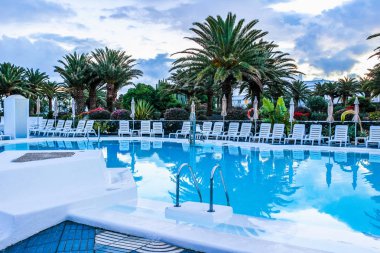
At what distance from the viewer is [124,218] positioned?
4.45 meters

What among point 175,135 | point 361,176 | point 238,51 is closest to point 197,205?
point 361,176

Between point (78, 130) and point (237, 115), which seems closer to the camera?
point (78, 130)

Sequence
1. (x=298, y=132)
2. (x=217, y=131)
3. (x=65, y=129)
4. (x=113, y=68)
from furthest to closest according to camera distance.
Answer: (x=113, y=68), (x=65, y=129), (x=217, y=131), (x=298, y=132)

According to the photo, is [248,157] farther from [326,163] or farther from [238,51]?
[238,51]

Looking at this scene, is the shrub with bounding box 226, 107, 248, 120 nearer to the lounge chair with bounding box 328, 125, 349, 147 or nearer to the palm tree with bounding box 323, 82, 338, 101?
the lounge chair with bounding box 328, 125, 349, 147

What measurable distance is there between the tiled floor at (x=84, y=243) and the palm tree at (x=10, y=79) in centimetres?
3542

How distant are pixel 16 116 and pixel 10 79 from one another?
680 inches

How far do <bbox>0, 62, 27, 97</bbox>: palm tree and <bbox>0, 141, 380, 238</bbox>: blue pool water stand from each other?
24.6 metres

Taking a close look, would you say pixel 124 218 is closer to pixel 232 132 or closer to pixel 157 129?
pixel 232 132

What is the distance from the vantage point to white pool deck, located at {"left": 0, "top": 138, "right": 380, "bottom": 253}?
12.6 feet

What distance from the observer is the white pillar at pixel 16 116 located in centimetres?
2066

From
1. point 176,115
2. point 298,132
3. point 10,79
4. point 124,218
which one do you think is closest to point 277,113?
point 298,132

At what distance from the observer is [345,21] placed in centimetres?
1803

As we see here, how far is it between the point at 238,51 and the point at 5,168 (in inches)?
782
